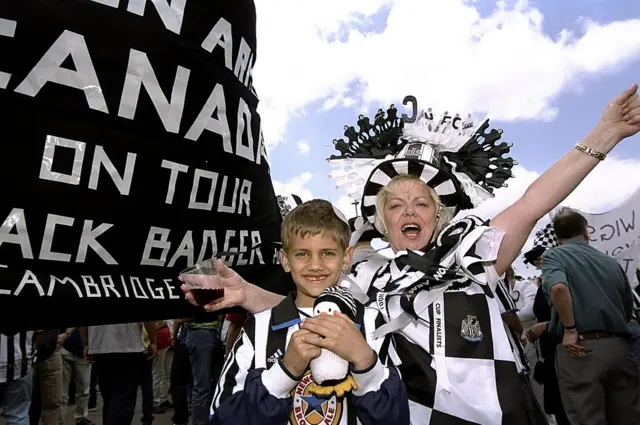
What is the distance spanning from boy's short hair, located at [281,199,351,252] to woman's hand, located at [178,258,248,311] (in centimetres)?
27

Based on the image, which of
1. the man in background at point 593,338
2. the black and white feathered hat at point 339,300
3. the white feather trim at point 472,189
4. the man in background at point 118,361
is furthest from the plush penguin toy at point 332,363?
the man in background at point 118,361

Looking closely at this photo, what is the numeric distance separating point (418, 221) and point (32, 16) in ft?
4.70

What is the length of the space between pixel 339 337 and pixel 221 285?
69 centimetres

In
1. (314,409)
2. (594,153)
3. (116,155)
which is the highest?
(594,153)

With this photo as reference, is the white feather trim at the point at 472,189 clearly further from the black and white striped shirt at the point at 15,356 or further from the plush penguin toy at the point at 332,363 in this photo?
the black and white striped shirt at the point at 15,356

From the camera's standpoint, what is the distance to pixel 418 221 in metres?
1.98

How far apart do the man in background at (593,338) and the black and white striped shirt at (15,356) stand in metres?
3.87

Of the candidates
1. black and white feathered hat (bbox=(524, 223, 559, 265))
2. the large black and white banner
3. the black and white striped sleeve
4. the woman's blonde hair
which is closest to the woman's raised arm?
the black and white striped sleeve

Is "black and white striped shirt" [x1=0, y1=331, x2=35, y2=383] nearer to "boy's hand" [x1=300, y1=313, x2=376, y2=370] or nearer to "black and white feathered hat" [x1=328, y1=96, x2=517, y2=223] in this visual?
"black and white feathered hat" [x1=328, y1=96, x2=517, y2=223]

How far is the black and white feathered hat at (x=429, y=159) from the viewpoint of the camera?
6.91 feet

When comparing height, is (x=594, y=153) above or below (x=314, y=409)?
above

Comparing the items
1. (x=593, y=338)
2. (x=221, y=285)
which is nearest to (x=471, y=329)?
(x=221, y=285)

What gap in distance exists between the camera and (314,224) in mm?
1730

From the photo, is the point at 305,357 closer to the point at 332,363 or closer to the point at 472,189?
the point at 332,363
